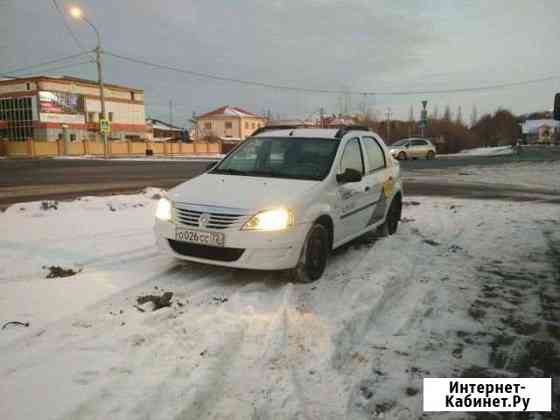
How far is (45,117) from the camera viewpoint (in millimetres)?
59531

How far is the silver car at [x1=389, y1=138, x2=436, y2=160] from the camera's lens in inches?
1413

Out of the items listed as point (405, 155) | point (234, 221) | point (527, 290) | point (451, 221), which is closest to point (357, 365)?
point (234, 221)

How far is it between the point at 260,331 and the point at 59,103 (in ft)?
215

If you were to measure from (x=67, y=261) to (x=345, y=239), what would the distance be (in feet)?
10.9

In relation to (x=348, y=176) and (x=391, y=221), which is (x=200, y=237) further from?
(x=391, y=221)

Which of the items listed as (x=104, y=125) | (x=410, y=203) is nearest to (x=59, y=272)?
(x=410, y=203)

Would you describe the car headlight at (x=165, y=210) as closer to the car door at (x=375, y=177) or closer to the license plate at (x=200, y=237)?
the license plate at (x=200, y=237)

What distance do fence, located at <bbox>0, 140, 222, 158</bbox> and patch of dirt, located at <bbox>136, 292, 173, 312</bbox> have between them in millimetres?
50721

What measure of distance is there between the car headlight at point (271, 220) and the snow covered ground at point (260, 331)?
641 mm

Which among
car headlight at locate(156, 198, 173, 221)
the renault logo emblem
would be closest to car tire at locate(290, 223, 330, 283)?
the renault logo emblem

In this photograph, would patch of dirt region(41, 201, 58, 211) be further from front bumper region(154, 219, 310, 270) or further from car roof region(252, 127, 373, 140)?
front bumper region(154, 219, 310, 270)

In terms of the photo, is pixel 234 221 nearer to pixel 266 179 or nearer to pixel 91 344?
pixel 266 179

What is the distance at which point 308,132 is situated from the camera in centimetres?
628

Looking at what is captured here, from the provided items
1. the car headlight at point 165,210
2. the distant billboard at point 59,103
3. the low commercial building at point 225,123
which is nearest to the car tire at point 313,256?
the car headlight at point 165,210
